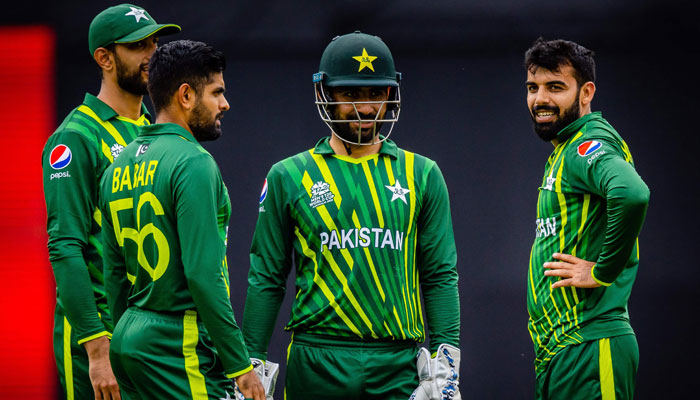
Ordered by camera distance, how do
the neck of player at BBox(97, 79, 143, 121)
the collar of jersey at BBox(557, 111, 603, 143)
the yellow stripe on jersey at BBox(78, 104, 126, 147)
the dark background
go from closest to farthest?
the yellow stripe on jersey at BBox(78, 104, 126, 147)
the neck of player at BBox(97, 79, 143, 121)
the collar of jersey at BBox(557, 111, 603, 143)
the dark background

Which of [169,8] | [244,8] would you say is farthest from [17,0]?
[244,8]

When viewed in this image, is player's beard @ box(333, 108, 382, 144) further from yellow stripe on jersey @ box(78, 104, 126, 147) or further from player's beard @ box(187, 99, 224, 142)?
yellow stripe on jersey @ box(78, 104, 126, 147)

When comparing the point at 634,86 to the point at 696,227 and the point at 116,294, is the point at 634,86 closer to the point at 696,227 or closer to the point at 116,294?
the point at 696,227

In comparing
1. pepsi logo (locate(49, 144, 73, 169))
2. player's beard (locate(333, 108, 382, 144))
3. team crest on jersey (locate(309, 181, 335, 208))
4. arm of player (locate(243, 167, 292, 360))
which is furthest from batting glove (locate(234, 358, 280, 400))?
pepsi logo (locate(49, 144, 73, 169))

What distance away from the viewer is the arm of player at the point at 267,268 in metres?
2.89

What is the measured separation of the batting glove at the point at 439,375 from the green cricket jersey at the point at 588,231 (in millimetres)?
650

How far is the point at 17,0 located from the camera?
15.5 feet

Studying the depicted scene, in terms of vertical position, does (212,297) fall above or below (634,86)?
below

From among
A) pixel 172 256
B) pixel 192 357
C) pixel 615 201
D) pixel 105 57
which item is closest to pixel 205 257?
pixel 172 256

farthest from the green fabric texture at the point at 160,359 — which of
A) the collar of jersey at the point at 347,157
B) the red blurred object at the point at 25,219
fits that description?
the red blurred object at the point at 25,219

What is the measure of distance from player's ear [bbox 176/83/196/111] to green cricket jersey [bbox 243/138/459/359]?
39cm

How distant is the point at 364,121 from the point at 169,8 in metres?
2.22

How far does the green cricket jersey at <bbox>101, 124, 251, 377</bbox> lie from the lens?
8.15ft

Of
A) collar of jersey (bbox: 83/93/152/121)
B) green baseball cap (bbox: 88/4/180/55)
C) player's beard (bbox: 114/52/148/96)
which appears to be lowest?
collar of jersey (bbox: 83/93/152/121)
